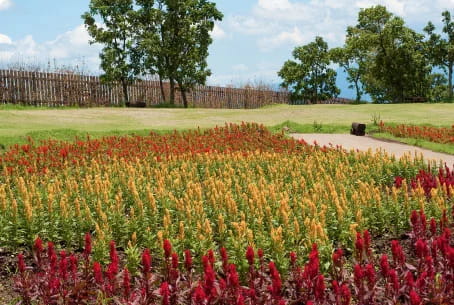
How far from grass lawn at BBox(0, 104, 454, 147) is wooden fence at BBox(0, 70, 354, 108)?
8.93ft

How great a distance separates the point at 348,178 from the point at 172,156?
169 inches

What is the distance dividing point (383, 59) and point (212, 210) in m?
40.8

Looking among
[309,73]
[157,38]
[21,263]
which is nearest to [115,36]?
[157,38]

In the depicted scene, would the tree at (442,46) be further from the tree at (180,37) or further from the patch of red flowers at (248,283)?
the patch of red flowers at (248,283)

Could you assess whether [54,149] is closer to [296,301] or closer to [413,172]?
[413,172]

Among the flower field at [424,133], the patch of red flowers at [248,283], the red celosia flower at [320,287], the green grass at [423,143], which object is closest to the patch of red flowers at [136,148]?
the green grass at [423,143]

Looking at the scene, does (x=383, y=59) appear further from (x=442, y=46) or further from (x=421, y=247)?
(x=421, y=247)

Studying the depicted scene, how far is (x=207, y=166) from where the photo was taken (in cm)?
1202

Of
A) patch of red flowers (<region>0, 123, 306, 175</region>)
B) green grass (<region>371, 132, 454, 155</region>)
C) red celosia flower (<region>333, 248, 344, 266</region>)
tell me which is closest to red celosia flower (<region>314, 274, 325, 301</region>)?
red celosia flower (<region>333, 248, 344, 266</region>)

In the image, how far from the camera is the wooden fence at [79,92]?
35.1 m

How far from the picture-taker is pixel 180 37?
3969 centimetres

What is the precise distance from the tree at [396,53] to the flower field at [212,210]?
34.0 metres

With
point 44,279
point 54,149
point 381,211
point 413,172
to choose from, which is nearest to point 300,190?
point 381,211

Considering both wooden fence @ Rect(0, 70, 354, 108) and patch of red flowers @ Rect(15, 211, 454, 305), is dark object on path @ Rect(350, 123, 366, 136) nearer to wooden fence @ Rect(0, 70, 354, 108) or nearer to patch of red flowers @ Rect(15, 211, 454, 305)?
patch of red flowers @ Rect(15, 211, 454, 305)
